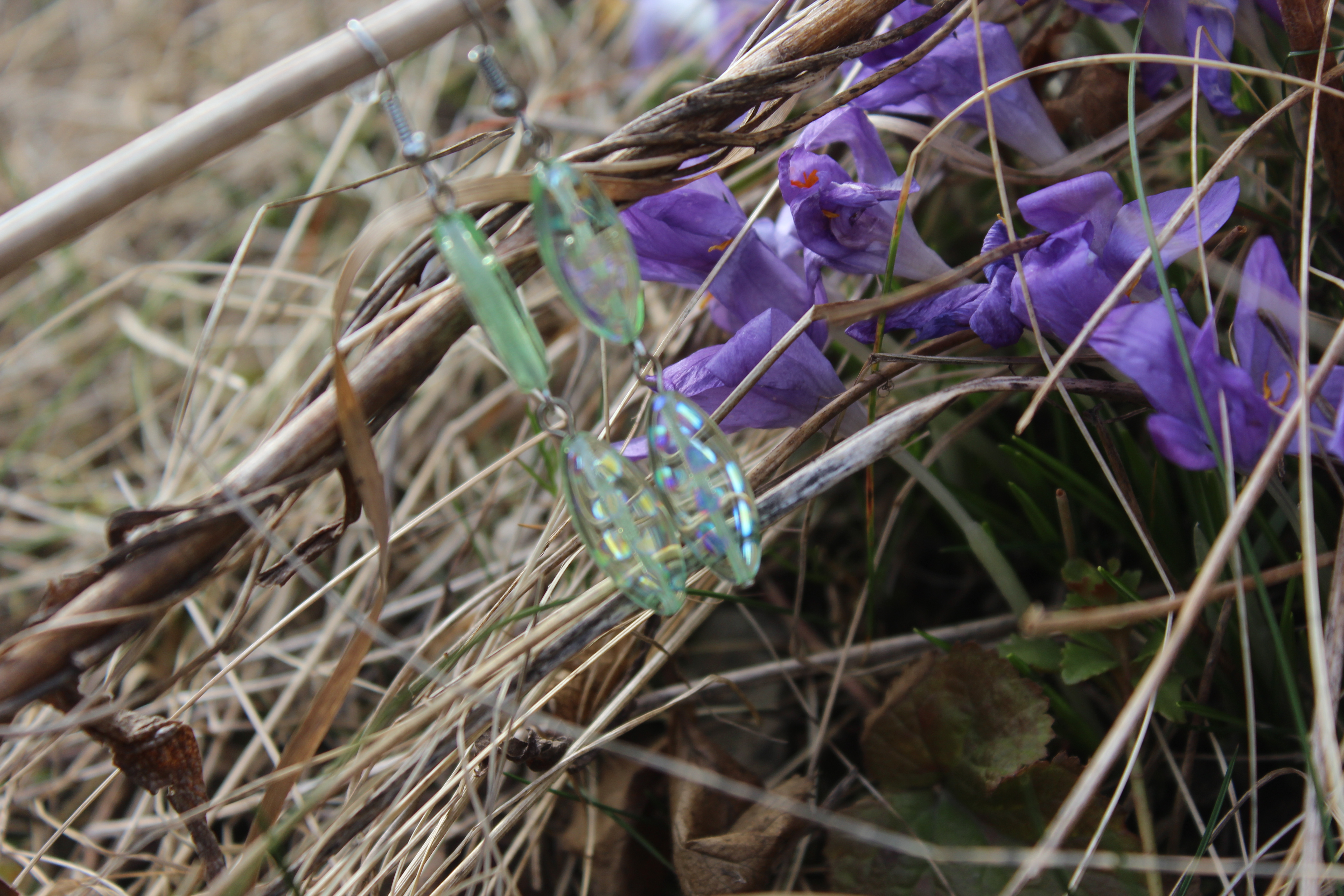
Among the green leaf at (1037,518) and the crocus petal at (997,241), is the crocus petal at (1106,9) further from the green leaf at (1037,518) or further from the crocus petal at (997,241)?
the green leaf at (1037,518)

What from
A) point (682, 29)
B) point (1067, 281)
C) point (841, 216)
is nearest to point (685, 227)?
point (841, 216)

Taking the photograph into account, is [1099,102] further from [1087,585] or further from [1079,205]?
[1087,585]

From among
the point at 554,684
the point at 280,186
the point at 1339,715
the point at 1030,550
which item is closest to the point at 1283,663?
the point at 1339,715

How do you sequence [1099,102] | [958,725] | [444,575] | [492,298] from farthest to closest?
1. [444,575]
2. [1099,102]
3. [958,725]
4. [492,298]

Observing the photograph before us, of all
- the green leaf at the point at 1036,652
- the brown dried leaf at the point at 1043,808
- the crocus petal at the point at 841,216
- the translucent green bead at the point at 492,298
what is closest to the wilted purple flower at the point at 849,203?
the crocus petal at the point at 841,216

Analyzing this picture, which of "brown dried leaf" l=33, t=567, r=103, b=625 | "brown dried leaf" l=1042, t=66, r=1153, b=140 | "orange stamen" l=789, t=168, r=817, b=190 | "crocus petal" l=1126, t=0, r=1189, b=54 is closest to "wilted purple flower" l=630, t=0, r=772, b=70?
"brown dried leaf" l=1042, t=66, r=1153, b=140

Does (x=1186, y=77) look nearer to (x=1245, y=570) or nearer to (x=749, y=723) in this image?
(x=1245, y=570)

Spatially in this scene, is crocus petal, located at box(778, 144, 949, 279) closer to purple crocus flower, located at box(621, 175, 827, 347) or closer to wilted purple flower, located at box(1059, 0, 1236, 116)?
purple crocus flower, located at box(621, 175, 827, 347)
